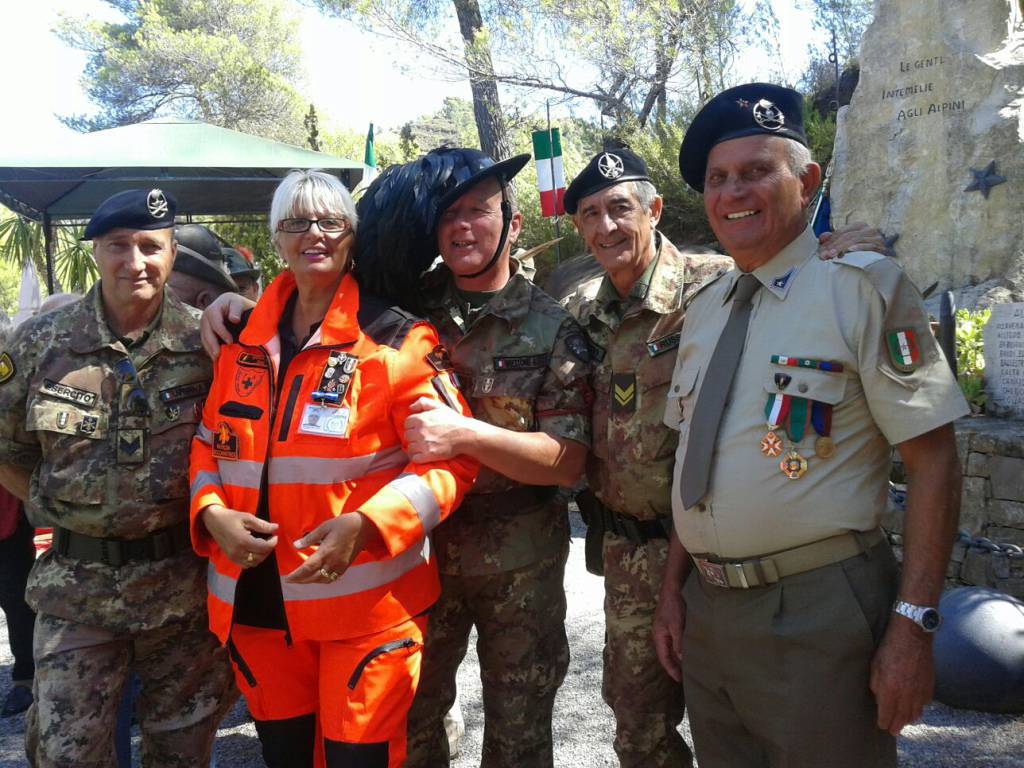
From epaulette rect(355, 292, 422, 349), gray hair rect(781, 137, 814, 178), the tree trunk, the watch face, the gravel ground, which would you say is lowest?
the gravel ground

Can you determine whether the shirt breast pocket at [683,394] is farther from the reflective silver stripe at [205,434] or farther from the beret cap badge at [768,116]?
the reflective silver stripe at [205,434]

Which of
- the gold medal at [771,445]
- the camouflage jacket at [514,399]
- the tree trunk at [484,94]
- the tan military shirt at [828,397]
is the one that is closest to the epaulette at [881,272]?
the tan military shirt at [828,397]

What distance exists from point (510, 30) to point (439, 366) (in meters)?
13.8

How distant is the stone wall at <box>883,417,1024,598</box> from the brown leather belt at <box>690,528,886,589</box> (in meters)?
2.99

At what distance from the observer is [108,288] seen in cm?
275

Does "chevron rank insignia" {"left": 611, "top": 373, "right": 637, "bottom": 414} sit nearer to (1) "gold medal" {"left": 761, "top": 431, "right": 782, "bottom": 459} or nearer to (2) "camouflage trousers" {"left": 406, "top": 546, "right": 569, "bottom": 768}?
(2) "camouflage trousers" {"left": 406, "top": 546, "right": 569, "bottom": 768}

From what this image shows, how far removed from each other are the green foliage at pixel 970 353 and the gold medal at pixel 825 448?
4405mm

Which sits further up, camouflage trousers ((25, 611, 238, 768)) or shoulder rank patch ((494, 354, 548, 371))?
shoulder rank patch ((494, 354, 548, 371))

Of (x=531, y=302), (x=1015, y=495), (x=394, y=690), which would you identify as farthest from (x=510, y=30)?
(x=394, y=690)

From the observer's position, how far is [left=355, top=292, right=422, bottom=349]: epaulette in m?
2.41

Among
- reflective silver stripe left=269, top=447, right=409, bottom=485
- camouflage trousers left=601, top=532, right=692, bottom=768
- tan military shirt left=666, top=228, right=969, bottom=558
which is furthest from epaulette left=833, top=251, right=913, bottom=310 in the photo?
reflective silver stripe left=269, top=447, right=409, bottom=485

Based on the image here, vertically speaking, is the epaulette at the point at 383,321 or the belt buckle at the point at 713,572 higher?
the epaulette at the point at 383,321

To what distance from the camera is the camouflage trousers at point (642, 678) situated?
2668 mm

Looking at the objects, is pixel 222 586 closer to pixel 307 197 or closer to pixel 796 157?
pixel 307 197
